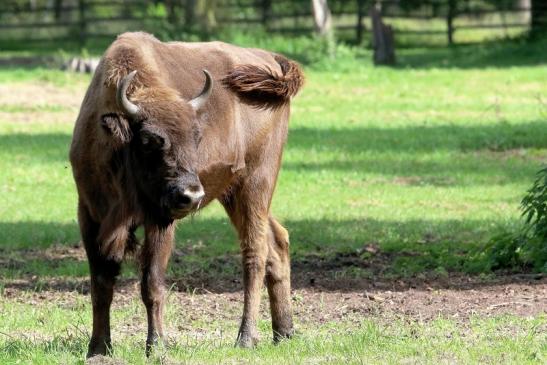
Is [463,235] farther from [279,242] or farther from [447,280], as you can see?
[279,242]

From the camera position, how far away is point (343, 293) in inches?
396

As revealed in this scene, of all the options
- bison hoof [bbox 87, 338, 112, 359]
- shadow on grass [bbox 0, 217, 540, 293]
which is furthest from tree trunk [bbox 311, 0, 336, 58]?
bison hoof [bbox 87, 338, 112, 359]

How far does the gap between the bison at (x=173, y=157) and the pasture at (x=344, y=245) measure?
1.49ft

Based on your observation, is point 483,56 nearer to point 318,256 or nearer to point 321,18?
point 321,18

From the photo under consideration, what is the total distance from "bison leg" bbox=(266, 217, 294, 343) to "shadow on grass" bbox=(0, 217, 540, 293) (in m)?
1.42

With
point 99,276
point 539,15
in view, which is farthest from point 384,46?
point 99,276

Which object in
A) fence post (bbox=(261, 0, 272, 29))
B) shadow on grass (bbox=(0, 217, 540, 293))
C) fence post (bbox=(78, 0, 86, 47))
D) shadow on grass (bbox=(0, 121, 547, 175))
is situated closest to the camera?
shadow on grass (bbox=(0, 217, 540, 293))

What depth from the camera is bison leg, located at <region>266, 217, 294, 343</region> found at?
28.5ft

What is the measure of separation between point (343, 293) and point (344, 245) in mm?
2226

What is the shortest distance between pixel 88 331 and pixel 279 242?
1562 millimetres

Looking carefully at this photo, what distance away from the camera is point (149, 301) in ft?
25.0

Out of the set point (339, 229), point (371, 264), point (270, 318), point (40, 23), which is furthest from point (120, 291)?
point (40, 23)

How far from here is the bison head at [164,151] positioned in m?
7.12

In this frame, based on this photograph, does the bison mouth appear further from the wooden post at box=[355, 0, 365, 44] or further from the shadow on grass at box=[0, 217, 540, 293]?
the wooden post at box=[355, 0, 365, 44]
